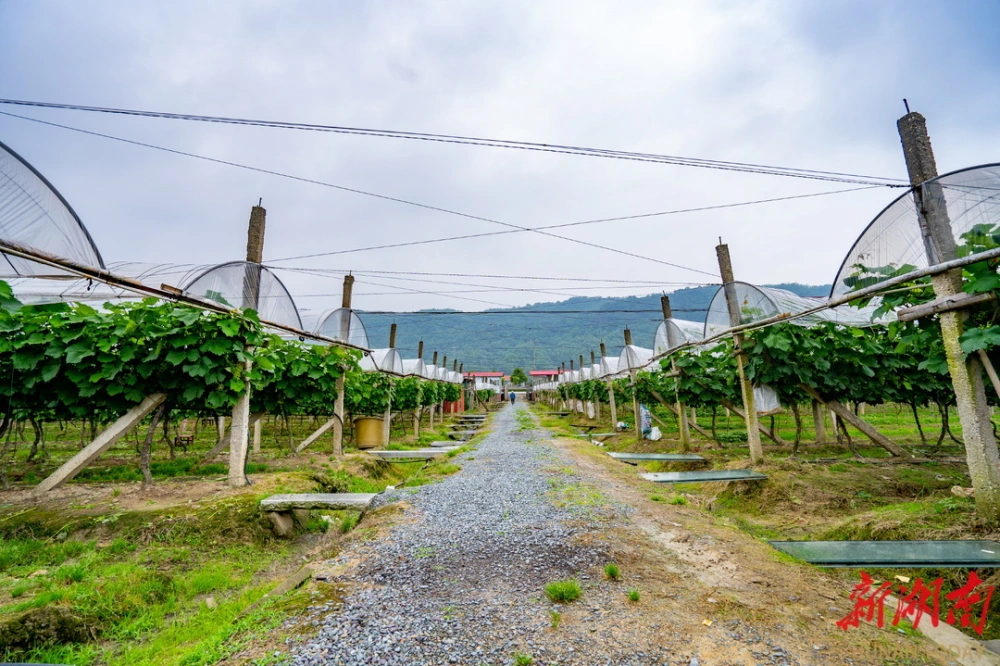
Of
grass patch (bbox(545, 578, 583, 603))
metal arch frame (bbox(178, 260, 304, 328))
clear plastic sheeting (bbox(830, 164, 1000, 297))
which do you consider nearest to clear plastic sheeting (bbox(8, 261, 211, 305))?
metal arch frame (bbox(178, 260, 304, 328))

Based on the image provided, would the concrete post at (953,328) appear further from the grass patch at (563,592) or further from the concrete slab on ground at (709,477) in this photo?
the grass patch at (563,592)

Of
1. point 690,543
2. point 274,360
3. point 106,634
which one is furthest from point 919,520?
point 274,360

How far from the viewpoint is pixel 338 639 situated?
2.77 m

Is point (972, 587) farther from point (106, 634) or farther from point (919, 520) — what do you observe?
point (106, 634)

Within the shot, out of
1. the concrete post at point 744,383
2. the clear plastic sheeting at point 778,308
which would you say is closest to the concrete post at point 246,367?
the clear plastic sheeting at point 778,308

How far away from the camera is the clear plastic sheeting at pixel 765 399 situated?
387 inches

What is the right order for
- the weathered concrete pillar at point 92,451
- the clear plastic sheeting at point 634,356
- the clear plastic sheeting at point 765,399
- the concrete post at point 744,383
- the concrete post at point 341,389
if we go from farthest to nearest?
the clear plastic sheeting at point 634,356 → the concrete post at point 341,389 → the clear plastic sheeting at point 765,399 → the concrete post at point 744,383 → the weathered concrete pillar at point 92,451

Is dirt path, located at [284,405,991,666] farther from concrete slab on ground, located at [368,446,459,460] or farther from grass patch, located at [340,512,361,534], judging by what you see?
concrete slab on ground, located at [368,446,459,460]

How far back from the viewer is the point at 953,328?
4.70 metres

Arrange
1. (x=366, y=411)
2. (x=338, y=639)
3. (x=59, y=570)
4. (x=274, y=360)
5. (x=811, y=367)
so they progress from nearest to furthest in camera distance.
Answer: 1. (x=338, y=639)
2. (x=59, y=570)
3. (x=274, y=360)
4. (x=811, y=367)
5. (x=366, y=411)

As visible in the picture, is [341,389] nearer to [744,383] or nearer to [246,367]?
[246,367]

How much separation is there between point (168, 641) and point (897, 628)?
16.9 ft

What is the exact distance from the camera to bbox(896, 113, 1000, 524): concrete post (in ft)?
14.6

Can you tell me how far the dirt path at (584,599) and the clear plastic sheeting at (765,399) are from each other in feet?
16.3
